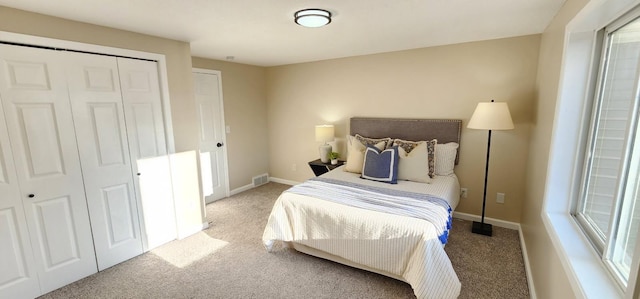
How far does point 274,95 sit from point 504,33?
11.2ft

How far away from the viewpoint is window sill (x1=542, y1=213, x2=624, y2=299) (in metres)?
1.08

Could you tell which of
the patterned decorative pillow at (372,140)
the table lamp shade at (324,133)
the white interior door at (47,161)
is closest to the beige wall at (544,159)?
the patterned decorative pillow at (372,140)

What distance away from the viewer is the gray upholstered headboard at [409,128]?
3252mm

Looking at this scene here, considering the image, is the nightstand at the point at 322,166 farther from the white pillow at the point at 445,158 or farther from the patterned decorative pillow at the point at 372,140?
the white pillow at the point at 445,158

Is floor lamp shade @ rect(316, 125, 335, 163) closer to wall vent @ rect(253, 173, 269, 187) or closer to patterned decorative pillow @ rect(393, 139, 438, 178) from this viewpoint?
patterned decorative pillow @ rect(393, 139, 438, 178)

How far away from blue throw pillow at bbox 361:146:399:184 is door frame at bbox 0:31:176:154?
2.13m

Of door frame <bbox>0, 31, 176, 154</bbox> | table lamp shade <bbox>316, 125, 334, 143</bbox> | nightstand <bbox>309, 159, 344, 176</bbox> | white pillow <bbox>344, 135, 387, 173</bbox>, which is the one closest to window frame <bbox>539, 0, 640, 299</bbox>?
white pillow <bbox>344, 135, 387, 173</bbox>

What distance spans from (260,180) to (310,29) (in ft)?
10.3

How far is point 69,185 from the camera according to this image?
7.20 feet

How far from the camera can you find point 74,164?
221cm

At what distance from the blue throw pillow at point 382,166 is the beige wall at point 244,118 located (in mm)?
2347

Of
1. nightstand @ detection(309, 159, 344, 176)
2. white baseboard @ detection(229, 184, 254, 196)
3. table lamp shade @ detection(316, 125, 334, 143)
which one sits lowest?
white baseboard @ detection(229, 184, 254, 196)

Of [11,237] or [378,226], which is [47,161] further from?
[378,226]

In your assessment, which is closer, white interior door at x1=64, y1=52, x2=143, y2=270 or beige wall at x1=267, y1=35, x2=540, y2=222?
white interior door at x1=64, y1=52, x2=143, y2=270
